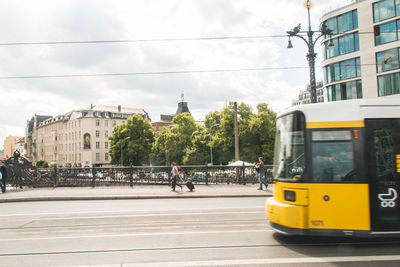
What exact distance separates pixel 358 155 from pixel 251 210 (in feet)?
15.6

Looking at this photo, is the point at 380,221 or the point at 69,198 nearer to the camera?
the point at 380,221

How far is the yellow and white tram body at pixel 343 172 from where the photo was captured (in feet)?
18.3

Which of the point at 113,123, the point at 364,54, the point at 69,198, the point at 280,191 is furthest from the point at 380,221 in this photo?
the point at 113,123

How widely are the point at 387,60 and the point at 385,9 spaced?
590 cm

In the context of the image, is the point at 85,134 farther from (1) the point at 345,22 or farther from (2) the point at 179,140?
(1) the point at 345,22

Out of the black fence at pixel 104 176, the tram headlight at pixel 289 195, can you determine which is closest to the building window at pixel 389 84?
the black fence at pixel 104 176

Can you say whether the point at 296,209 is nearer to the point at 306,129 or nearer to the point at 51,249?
the point at 306,129

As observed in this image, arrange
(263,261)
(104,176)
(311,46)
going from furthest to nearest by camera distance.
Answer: (104,176), (311,46), (263,261)

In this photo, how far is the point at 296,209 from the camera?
18.9 feet

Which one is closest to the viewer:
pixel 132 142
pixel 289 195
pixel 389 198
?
pixel 389 198

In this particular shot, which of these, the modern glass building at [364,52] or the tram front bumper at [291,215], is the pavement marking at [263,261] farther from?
the modern glass building at [364,52]

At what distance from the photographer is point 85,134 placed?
8556 cm

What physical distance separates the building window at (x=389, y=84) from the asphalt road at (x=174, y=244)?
33.4m

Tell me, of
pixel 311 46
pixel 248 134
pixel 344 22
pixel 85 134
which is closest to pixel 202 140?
pixel 248 134
